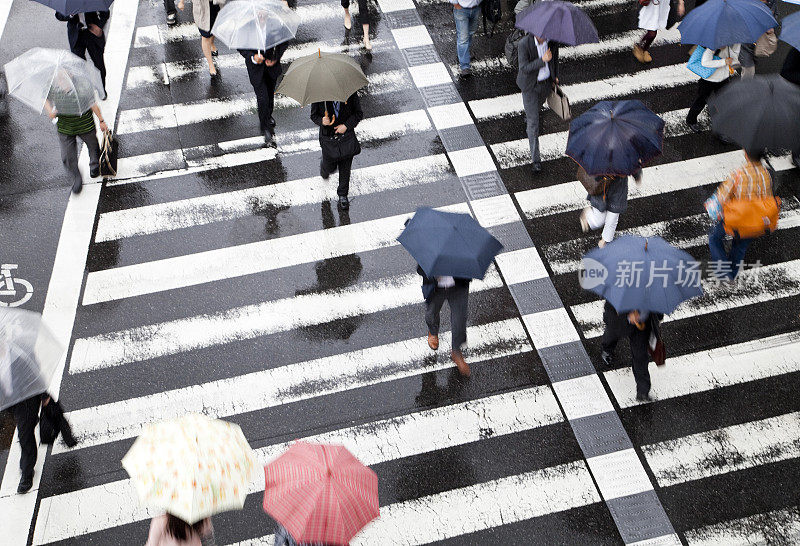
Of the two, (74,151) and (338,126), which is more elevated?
(338,126)

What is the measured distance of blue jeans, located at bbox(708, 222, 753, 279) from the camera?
380 inches

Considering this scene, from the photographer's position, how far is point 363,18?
1318 centimetres

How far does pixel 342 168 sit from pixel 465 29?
11.1 ft

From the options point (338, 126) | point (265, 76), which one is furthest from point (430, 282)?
point (265, 76)

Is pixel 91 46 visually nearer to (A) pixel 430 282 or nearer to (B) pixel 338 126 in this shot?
(B) pixel 338 126

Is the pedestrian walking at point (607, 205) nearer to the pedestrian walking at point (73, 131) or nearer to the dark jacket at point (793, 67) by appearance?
the dark jacket at point (793, 67)

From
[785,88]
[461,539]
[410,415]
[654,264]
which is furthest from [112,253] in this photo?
[785,88]

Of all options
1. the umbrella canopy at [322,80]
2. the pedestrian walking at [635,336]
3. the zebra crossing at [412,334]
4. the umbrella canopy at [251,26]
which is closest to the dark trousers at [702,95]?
the zebra crossing at [412,334]

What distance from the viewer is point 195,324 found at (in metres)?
9.76

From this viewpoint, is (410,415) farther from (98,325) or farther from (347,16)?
(347,16)

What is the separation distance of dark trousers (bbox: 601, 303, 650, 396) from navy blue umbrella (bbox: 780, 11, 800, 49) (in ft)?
14.0

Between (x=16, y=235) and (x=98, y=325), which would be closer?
(x=98, y=325)

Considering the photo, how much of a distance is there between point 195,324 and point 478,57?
631 centimetres

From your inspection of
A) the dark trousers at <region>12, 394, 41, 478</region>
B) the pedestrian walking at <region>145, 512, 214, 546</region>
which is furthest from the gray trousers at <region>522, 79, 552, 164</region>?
the pedestrian walking at <region>145, 512, 214, 546</region>
